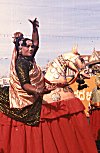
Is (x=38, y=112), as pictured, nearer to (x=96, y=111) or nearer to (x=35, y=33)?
(x=35, y=33)

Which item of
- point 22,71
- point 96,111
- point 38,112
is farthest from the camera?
point 96,111

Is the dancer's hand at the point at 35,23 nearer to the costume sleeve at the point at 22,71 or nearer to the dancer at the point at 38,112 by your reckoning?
the dancer at the point at 38,112

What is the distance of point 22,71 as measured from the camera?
2574 mm

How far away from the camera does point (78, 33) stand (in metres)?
3.04

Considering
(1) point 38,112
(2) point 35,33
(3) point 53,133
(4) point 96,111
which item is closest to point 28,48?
(2) point 35,33

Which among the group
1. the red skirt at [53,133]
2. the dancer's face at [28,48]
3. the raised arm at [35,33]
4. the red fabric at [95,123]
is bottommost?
the red fabric at [95,123]

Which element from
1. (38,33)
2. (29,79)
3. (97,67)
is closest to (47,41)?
(38,33)

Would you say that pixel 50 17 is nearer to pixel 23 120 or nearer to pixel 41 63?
pixel 41 63

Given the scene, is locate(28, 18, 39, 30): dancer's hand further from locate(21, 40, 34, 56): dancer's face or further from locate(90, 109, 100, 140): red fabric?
locate(90, 109, 100, 140): red fabric

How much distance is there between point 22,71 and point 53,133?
484mm

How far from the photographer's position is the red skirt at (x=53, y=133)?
271 centimetres

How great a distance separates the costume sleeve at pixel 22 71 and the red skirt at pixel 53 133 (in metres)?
0.28

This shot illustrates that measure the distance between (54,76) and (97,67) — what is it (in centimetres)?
139

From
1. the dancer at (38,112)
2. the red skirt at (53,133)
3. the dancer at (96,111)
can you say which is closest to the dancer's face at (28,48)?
the dancer at (38,112)
